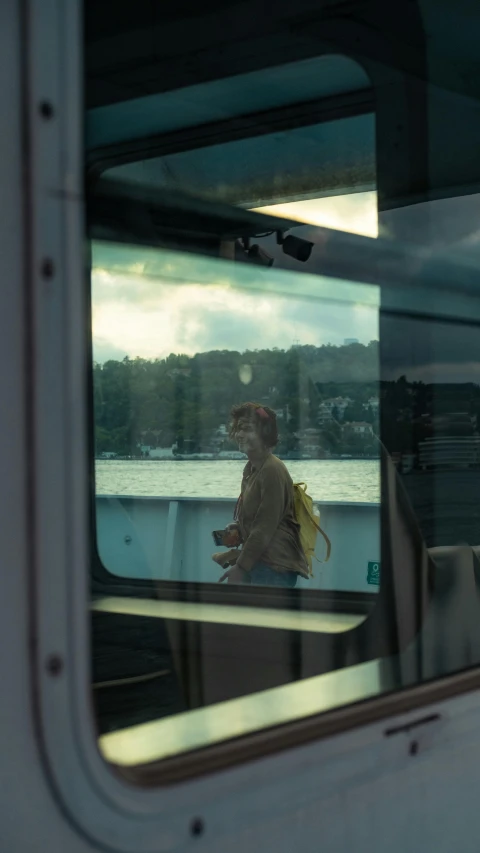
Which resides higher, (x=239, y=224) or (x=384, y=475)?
(x=239, y=224)

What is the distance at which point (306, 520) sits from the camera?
334cm

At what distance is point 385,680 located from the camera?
1.66 m

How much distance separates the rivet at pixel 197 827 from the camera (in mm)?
1082

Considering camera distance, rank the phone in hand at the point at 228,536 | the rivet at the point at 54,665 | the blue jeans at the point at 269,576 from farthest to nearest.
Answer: the phone in hand at the point at 228,536 → the blue jeans at the point at 269,576 → the rivet at the point at 54,665

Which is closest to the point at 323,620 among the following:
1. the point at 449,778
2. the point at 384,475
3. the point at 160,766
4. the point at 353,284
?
the point at 384,475

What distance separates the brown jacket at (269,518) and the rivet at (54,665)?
226 centimetres

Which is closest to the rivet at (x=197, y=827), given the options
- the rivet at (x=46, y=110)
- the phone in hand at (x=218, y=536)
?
the rivet at (x=46, y=110)

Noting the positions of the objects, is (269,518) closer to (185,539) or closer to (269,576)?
(269,576)

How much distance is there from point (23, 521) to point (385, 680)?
0.88m

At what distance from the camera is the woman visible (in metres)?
3.25

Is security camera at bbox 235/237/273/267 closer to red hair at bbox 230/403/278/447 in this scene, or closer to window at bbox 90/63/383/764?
window at bbox 90/63/383/764

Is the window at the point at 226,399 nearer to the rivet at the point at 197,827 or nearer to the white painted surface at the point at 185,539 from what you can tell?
the white painted surface at the point at 185,539

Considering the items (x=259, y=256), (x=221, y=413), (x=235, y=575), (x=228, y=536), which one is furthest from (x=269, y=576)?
(x=259, y=256)

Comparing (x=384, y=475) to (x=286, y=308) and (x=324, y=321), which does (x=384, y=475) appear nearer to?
(x=324, y=321)
